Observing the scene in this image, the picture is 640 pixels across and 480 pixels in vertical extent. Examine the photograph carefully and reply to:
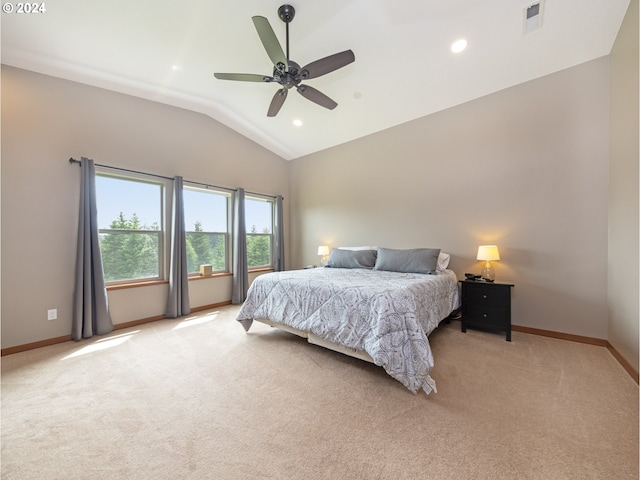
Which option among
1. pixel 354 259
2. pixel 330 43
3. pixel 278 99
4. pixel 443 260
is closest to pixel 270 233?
pixel 354 259

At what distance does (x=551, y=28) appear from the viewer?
245cm

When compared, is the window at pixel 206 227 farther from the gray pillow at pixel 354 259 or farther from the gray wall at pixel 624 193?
the gray wall at pixel 624 193

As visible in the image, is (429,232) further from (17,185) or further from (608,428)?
(17,185)

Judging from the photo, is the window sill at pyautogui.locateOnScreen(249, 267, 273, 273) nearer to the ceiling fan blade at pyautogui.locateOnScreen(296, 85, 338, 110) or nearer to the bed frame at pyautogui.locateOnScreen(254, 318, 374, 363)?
the bed frame at pyautogui.locateOnScreen(254, 318, 374, 363)

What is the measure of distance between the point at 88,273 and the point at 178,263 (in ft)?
3.31

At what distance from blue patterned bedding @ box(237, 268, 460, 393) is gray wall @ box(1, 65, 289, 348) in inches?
82.5

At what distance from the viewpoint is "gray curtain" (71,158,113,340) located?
2959 mm

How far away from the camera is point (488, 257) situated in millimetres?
3016

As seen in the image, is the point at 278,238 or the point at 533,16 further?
the point at 278,238

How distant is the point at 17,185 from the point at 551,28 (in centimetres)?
567

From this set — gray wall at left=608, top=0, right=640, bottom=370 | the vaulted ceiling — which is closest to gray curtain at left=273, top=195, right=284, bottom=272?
the vaulted ceiling

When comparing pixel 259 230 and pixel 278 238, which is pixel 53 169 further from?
pixel 278 238

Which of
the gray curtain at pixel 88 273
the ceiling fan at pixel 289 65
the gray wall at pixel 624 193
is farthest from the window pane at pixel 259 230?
the gray wall at pixel 624 193

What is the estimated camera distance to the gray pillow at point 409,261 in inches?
130
